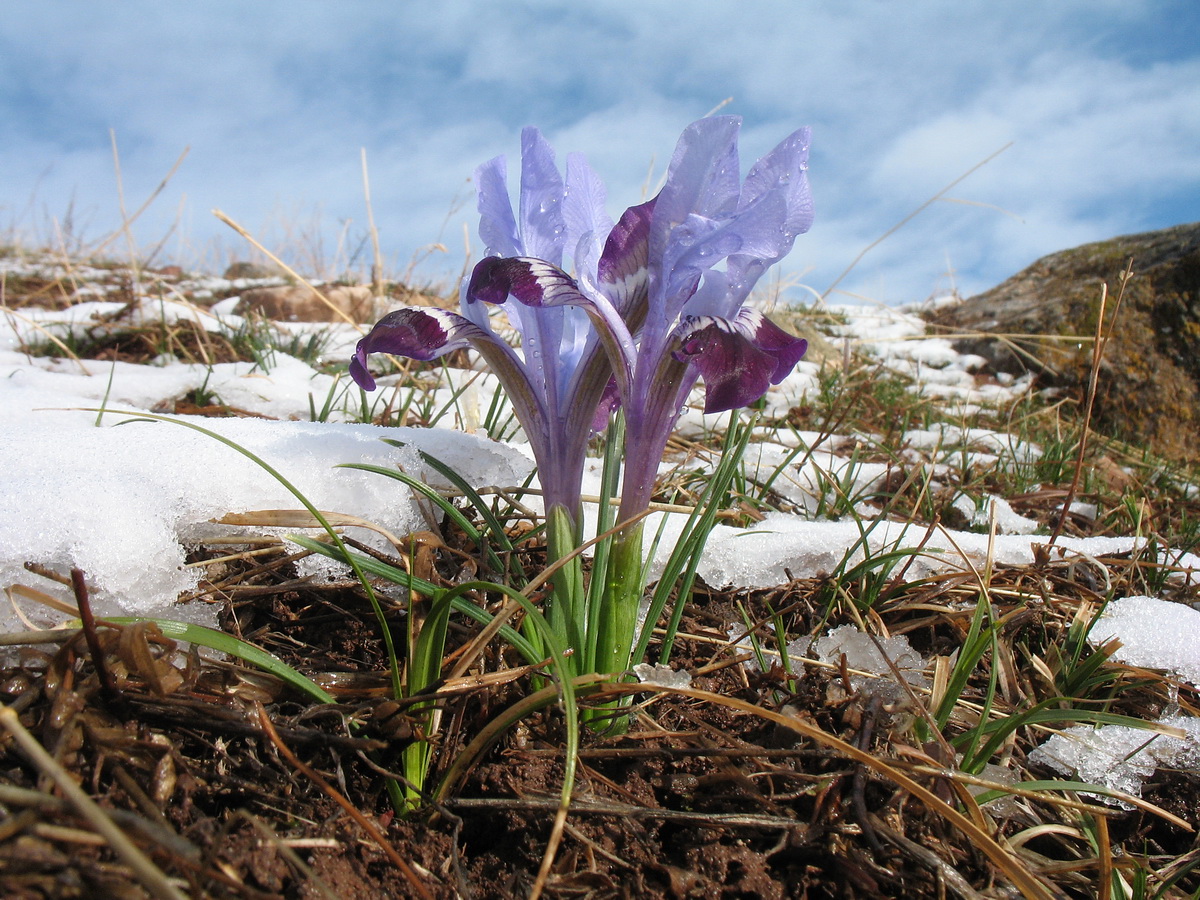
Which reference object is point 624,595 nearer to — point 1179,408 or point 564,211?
point 564,211

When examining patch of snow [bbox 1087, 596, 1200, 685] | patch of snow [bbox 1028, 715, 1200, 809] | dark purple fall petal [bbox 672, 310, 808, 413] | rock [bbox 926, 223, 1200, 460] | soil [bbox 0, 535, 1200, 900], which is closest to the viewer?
soil [bbox 0, 535, 1200, 900]

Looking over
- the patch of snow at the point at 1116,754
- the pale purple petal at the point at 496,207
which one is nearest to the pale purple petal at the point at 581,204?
the pale purple petal at the point at 496,207

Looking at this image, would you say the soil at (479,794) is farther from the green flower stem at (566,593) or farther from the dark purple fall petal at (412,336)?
the dark purple fall petal at (412,336)

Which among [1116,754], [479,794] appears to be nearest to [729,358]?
[479,794]

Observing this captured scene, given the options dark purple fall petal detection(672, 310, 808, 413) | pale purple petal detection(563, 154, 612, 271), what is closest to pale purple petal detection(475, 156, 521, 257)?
pale purple petal detection(563, 154, 612, 271)

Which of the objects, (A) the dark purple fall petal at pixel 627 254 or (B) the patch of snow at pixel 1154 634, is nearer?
(A) the dark purple fall petal at pixel 627 254

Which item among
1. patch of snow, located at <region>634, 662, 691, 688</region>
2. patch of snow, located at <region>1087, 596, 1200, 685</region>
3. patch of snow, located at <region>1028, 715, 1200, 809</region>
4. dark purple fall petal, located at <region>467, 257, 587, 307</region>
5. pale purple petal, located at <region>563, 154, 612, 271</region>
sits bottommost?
patch of snow, located at <region>1028, 715, 1200, 809</region>

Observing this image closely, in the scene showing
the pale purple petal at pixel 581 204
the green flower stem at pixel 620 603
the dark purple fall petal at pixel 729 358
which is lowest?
the green flower stem at pixel 620 603

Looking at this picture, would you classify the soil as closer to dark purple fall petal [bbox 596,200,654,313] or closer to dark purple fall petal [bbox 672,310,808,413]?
dark purple fall petal [bbox 672,310,808,413]
